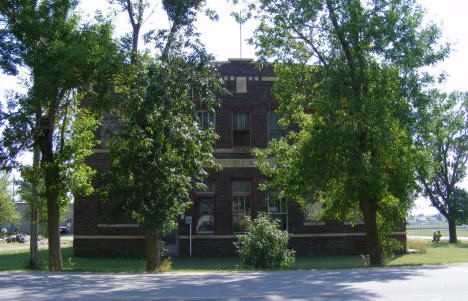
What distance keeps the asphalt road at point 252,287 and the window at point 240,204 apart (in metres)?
10.7

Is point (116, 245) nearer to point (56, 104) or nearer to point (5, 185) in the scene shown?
point (56, 104)

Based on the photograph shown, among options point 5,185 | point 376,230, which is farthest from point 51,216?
point 5,185

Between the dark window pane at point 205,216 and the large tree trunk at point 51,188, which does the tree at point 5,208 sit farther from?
the large tree trunk at point 51,188

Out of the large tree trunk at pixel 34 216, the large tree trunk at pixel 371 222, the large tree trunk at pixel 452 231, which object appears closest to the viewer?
the large tree trunk at pixel 34 216

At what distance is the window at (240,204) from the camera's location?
2259cm

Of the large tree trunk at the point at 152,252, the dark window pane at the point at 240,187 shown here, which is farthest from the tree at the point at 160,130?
the dark window pane at the point at 240,187

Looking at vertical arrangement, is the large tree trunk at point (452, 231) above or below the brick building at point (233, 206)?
below

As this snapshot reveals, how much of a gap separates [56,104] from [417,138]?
1201 centimetres

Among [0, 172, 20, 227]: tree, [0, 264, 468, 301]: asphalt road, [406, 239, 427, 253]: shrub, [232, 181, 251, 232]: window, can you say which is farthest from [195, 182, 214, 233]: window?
[0, 172, 20, 227]: tree

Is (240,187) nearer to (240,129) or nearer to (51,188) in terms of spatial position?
(240,129)

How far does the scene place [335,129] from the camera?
14.7 metres

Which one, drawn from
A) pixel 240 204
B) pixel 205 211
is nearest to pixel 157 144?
pixel 205 211

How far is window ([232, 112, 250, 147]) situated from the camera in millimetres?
23156

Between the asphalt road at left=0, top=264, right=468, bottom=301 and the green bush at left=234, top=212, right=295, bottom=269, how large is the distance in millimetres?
3561
